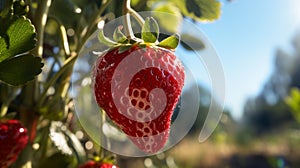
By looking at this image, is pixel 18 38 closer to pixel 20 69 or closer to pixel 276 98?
pixel 20 69

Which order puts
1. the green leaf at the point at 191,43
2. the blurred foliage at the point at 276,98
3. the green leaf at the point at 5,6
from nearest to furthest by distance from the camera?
the green leaf at the point at 5,6
the green leaf at the point at 191,43
the blurred foliage at the point at 276,98

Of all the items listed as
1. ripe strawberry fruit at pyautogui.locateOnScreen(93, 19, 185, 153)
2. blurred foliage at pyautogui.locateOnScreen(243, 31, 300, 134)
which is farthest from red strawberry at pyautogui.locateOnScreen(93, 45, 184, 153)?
blurred foliage at pyautogui.locateOnScreen(243, 31, 300, 134)

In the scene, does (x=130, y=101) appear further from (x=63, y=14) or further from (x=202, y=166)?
(x=202, y=166)

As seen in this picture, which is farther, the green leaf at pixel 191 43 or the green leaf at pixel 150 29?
the green leaf at pixel 191 43

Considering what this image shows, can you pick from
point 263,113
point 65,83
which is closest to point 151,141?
point 65,83

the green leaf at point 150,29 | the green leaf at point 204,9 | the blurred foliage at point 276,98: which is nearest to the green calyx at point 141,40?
the green leaf at point 150,29

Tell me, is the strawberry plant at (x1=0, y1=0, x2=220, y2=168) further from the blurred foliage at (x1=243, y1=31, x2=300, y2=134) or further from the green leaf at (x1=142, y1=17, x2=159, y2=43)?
the blurred foliage at (x1=243, y1=31, x2=300, y2=134)

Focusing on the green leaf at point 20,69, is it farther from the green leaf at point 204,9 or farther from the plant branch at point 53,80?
the green leaf at point 204,9
